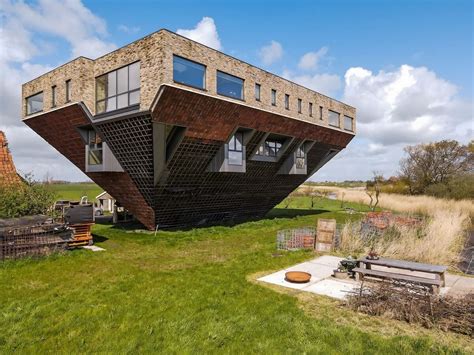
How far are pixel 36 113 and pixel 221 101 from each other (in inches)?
482

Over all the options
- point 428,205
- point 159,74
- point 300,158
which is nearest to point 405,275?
point 159,74

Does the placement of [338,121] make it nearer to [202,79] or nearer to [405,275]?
[202,79]

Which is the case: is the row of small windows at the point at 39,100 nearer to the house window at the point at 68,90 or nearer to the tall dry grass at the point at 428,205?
the house window at the point at 68,90

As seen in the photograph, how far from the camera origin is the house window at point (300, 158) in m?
23.9

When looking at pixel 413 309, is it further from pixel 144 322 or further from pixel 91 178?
pixel 91 178

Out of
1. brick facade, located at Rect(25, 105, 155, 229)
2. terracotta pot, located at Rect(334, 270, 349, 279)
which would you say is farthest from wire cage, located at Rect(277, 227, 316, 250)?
brick facade, located at Rect(25, 105, 155, 229)

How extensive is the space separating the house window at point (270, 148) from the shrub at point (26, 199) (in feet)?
39.2

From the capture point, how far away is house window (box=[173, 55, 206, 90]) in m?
14.0

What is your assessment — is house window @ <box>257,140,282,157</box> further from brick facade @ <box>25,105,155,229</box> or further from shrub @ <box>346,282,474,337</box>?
shrub @ <box>346,282,474,337</box>

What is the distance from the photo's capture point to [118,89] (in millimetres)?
15375

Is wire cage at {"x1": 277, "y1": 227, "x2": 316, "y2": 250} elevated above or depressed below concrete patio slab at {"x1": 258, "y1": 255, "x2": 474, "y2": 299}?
above

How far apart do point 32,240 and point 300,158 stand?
1780 cm

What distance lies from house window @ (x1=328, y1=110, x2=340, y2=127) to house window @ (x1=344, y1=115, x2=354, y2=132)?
1.13 meters

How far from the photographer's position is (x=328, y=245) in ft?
45.1
